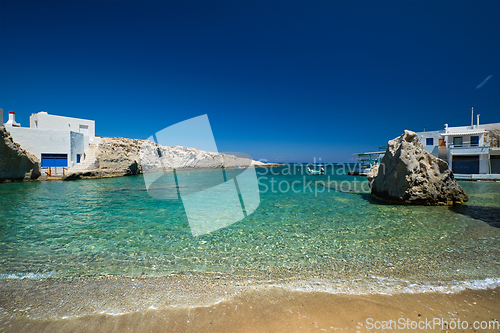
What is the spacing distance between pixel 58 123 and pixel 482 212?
1939 inches

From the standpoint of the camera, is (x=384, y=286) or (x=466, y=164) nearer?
(x=384, y=286)

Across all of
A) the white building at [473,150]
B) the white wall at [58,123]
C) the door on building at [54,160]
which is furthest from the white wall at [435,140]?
the white wall at [58,123]

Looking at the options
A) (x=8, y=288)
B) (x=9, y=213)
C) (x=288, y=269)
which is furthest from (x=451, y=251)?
(x=9, y=213)

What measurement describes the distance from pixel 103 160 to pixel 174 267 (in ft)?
121

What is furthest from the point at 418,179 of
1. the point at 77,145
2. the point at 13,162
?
the point at 77,145

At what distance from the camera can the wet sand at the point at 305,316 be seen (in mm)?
2574

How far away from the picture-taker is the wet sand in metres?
2.57

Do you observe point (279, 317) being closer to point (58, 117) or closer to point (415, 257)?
point (415, 257)

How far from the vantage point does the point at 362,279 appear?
3.78 m

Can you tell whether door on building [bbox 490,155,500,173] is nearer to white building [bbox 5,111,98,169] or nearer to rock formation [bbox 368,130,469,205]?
rock formation [bbox 368,130,469,205]

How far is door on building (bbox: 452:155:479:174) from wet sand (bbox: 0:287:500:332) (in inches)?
1310

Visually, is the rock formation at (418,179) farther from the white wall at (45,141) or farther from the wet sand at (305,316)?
the white wall at (45,141)

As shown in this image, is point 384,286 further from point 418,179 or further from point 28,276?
point 418,179

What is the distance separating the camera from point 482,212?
916 cm
